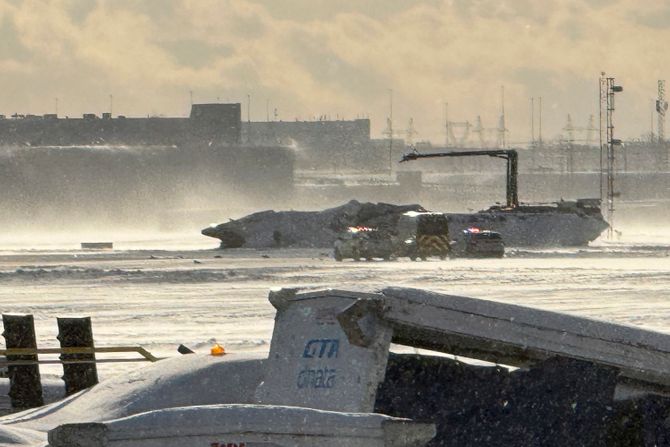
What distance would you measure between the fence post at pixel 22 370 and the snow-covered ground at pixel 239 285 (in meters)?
1.39

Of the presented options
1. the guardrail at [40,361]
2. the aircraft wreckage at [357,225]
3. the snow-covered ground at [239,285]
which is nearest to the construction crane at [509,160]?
the aircraft wreckage at [357,225]

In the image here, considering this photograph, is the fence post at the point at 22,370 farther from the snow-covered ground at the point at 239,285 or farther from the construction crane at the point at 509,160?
the construction crane at the point at 509,160

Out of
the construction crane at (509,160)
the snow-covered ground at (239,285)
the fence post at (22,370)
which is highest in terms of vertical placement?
the construction crane at (509,160)

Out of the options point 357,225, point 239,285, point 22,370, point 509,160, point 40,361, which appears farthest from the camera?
point 509,160

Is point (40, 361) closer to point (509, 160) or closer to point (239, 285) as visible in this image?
point (239, 285)

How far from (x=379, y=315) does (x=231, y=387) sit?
81.4 inches

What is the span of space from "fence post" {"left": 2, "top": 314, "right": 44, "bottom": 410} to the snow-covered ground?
139 cm

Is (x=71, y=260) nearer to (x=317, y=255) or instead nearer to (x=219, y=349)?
(x=317, y=255)

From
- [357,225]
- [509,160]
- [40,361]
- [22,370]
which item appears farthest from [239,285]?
A: [509,160]

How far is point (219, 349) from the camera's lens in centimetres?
1120

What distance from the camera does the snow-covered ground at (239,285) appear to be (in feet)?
88.2


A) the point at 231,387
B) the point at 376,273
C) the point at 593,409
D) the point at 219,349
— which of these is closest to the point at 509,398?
the point at 593,409

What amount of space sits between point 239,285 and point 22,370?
85.0ft

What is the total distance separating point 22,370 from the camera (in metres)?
16.3
